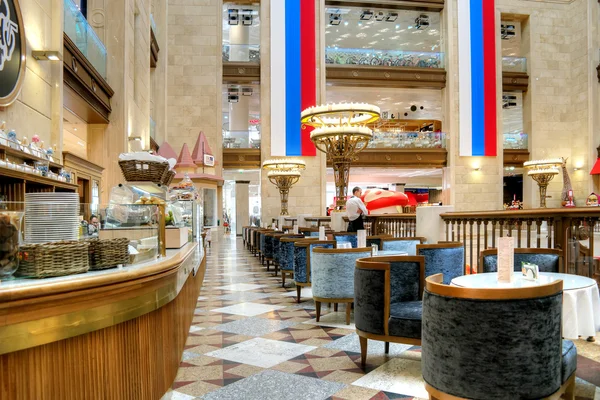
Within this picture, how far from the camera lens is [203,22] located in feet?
57.7

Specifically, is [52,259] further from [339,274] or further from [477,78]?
[477,78]

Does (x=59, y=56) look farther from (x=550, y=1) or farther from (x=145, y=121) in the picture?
(x=550, y=1)

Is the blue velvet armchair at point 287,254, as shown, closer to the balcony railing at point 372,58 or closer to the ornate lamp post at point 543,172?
the ornate lamp post at point 543,172

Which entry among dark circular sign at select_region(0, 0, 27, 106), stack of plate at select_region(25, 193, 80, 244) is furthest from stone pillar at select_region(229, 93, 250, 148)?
stack of plate at select_region(25, 193, 80, 244)

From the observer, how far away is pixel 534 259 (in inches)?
135

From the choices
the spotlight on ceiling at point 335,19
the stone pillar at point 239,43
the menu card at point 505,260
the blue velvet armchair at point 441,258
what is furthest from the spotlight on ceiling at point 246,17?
the menu card at point 505,260

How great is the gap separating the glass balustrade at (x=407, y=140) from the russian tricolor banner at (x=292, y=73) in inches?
105

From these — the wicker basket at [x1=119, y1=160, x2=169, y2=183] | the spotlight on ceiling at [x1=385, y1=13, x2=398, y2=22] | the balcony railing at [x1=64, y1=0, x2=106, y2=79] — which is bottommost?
the wicker basket at [x1=119, y1=160, x2=169, y2=183]

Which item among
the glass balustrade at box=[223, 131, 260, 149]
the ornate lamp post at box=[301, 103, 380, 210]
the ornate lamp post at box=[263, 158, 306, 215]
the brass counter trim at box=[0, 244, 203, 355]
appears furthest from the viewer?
the glass balustrade at box=[223, 131, 260, 149]

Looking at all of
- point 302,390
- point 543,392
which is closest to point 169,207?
point 302,390

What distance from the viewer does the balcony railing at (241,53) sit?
17.8m

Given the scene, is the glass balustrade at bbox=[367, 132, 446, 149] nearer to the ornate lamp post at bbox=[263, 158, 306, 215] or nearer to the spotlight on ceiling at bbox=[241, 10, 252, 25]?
the ornate lamp post at bbox=[263, 158, 306, 215]

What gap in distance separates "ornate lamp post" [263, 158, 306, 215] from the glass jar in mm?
13377

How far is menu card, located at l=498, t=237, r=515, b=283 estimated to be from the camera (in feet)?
8.37
